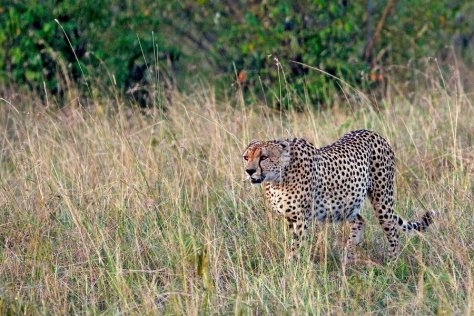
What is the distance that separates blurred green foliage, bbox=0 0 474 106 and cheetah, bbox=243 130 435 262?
2.60 metres

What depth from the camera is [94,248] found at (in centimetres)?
484

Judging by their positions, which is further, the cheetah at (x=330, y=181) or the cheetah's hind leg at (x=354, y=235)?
the cheetah's hind leg at (x=354, y=235)

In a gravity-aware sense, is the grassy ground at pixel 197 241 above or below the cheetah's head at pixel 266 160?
below

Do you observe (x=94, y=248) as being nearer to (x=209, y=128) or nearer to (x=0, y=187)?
(x=0, y=187)

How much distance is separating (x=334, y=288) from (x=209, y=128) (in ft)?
8.84

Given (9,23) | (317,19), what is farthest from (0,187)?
(317,19)

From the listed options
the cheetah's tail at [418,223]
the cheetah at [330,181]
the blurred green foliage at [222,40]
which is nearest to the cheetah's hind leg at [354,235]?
the cheetah at [330,181]

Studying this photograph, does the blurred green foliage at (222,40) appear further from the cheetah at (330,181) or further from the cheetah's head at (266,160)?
the cheetah's head at (266,160)

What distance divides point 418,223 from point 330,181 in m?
0.53

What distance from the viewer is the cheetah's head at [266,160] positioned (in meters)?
4.93

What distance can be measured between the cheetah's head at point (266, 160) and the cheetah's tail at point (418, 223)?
76 cm

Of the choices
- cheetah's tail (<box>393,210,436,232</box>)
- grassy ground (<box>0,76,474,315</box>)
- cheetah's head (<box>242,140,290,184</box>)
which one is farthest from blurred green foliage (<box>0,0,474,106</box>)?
cheetah's head (<box>242,140,290,184</box>)

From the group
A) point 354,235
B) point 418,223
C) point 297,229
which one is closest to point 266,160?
point 297,229

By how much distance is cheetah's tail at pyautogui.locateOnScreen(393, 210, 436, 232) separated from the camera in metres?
5.33
